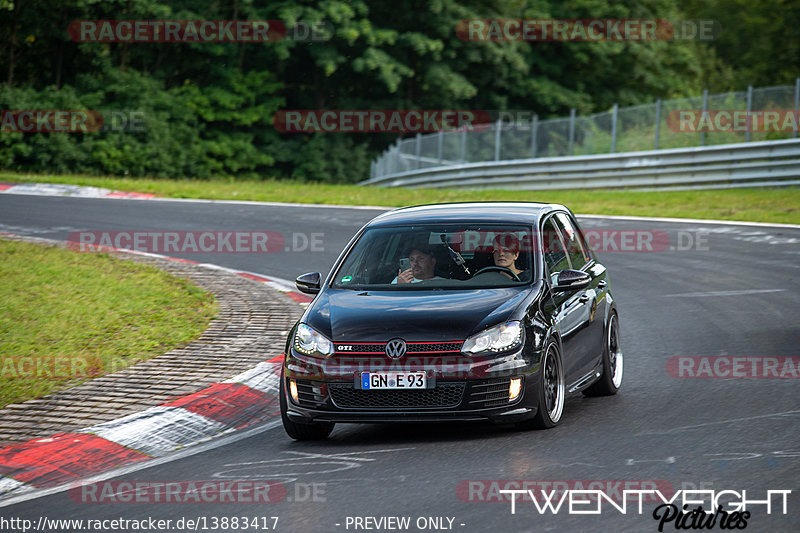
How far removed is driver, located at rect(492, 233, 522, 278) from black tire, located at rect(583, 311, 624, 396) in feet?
4.22

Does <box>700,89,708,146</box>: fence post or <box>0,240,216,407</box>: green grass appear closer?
<box>0,240,216,407</box>: green grass

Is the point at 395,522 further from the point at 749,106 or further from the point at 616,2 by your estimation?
the point at 616,2

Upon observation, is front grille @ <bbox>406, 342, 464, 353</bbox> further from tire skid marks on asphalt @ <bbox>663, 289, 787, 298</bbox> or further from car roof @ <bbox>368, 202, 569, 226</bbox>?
tire skid marks on asphalt @ <bbox>663, 289, 787, 298</bbox>

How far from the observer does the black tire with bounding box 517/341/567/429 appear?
758 centimetres

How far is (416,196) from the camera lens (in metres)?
29.9

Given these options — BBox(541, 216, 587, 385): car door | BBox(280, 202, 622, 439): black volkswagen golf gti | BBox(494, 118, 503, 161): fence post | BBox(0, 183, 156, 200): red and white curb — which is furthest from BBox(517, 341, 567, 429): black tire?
BBox(494, 118, 503, 161): fence post

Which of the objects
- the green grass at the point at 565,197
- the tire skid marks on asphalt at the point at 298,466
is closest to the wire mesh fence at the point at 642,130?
the green grass at the point at 565,197

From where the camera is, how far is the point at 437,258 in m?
8.53

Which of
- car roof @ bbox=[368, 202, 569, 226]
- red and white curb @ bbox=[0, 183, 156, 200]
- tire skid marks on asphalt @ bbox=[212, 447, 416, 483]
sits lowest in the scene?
red and white curb @ bbox=[0, 183, 156, 200]

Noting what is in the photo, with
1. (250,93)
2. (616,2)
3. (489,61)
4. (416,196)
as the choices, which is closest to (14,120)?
(250,93)

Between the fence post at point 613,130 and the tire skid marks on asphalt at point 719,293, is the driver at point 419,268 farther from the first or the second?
the fence post at point 613,130

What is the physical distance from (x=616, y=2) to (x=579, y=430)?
47731 millimetres

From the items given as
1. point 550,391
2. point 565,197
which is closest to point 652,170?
point 565,197

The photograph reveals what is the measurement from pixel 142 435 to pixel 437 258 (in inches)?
97.4
